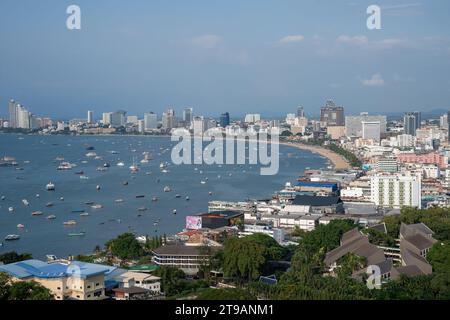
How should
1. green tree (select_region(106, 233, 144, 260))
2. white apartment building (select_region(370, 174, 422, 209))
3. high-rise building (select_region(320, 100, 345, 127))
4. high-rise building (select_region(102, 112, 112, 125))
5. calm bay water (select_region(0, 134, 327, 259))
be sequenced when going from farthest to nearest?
1. high-rise building (select_region(102, 112, 112, 125))
2. high-rise building (select_region(320, 100, 345, 127))
3. white apartment building (select_region(370, 174, 422, 209))
4. calm bay water (select_region(0, 134, 327, 259))
5. green tree (select_region(106, 233, 144, 260))

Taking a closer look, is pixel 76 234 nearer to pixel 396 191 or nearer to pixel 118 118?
pixel 396 191

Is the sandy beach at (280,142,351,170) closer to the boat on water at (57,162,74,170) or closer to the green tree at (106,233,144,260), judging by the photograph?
the boat on water at (57,162,74,170)

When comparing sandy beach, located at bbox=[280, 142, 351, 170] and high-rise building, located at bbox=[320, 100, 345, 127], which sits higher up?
high-rise building, located at bbox=[320, 100, 345, 127]

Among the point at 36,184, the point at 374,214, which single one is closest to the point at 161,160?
the point at 36,184

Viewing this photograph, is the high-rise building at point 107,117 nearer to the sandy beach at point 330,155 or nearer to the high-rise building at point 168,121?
the high-rise building at point 168,121

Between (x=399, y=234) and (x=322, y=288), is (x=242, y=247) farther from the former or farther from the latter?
(x=399, y=234)

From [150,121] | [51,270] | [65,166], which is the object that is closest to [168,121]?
[150,121]

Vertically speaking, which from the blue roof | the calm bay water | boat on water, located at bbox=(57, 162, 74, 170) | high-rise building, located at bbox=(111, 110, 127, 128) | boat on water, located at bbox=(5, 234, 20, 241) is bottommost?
boat on water, located at bbox=(5, 234, 20, 241)

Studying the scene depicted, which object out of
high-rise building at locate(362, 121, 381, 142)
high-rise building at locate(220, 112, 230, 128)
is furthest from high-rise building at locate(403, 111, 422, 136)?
high-rise building at locate(220, 112, 230, 128)
